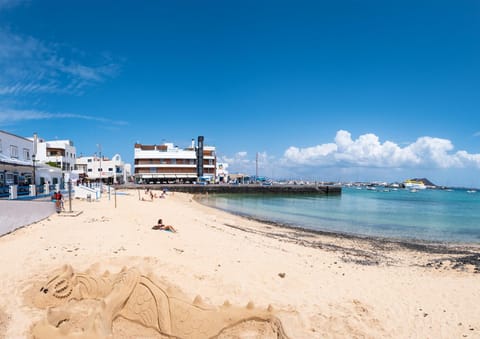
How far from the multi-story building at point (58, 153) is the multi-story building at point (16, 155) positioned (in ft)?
65.3

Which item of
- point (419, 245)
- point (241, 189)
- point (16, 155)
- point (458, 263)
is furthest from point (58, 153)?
point (458, 263)

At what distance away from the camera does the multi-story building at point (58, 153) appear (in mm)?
46844

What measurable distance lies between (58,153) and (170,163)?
26083 millimetres

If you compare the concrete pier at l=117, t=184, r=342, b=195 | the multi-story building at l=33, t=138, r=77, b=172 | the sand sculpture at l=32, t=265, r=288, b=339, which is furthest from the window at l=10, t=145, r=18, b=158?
the concrete pier at l=117, t=184, r=342, b=195

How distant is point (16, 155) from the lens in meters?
25.3

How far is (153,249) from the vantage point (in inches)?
390

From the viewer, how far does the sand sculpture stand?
4648 millimetres

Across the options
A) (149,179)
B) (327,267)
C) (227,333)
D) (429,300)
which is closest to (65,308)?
(227,333)

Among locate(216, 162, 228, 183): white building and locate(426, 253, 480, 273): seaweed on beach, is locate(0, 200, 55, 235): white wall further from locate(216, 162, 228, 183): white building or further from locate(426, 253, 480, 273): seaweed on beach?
locate(216, 162, 228, 183): white building

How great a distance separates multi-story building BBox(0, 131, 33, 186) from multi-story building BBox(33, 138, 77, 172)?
1991 centimetres

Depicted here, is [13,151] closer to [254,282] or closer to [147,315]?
[254,282]

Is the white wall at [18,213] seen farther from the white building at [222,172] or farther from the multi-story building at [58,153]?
the white building at [222,172]

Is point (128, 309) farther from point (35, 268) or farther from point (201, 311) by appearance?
point (35, 268)

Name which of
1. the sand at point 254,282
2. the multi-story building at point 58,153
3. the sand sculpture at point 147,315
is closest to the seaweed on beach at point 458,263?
the sand at point 254,282
